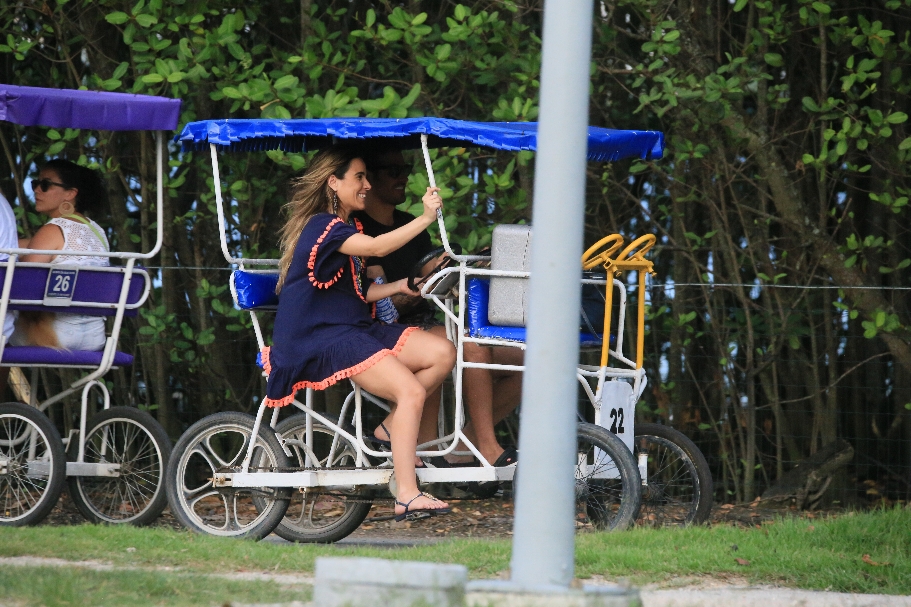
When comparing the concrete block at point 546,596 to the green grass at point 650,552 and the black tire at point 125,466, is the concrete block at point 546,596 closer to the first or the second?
the green grass at point 650,552

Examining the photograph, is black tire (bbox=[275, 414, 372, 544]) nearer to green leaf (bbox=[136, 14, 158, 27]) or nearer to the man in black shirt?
the man in black shirt

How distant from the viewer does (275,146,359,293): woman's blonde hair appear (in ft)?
20.1

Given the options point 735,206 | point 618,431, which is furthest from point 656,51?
point 618,431

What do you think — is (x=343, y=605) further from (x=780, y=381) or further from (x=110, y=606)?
(x=780, y=381)

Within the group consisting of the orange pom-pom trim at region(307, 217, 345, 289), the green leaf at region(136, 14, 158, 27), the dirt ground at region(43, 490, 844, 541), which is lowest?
the dirt ground at region(43, 490, 844, 541)

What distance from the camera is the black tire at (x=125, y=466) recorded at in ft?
22.0

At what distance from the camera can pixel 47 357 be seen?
21.8 ft

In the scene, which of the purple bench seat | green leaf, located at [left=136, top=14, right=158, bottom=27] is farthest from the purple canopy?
green leaf, located at [left=136, top=14, right=158, bottom=27]

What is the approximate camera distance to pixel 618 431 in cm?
623

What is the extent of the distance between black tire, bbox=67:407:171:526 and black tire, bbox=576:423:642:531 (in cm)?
219

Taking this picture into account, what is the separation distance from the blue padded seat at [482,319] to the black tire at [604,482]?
0.56 meters

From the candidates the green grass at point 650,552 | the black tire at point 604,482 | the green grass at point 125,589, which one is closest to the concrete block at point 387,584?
the green grass at point 125,589

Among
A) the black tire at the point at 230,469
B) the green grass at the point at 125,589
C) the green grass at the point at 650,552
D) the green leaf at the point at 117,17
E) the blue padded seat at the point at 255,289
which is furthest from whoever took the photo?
the green leaf at the point at 117,17

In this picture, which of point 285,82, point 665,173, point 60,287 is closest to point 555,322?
point 60,287
